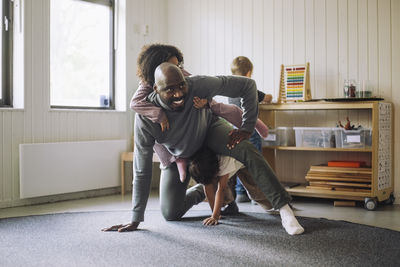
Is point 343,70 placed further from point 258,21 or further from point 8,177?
point 8,177

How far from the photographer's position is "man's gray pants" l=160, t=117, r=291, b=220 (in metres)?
2.54

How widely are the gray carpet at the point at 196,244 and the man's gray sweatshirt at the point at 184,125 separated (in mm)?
301

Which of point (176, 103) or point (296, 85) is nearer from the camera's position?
point (176, 103)

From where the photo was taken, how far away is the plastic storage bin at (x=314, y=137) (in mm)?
3631

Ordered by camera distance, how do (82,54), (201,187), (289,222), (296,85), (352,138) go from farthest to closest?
(82,54) → (296,85) → (352,138) → (201,187) → (289,222)

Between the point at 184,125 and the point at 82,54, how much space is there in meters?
2.11

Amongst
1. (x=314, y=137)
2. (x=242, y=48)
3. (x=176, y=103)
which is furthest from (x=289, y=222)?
(x=242, y=48)

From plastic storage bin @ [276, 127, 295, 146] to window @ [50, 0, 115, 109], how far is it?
1716mm

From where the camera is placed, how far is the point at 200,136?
8.80ft

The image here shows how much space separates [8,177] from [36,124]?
0.48 metres

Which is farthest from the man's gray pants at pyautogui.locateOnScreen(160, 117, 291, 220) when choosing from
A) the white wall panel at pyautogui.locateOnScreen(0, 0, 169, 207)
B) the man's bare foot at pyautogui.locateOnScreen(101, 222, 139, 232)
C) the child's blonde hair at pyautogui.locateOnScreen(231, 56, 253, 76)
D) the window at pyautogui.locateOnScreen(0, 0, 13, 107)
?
the window at pyautogui.locateOnScreen(0, 0, 13, 107)

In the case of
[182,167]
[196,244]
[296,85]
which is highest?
[296,85]

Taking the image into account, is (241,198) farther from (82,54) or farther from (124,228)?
(82,54)

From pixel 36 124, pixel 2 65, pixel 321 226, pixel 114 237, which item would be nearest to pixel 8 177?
pixel 36 124
